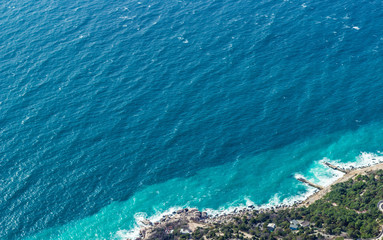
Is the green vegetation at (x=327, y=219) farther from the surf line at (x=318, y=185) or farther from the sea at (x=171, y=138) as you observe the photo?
the sea at (x=171, y=138)

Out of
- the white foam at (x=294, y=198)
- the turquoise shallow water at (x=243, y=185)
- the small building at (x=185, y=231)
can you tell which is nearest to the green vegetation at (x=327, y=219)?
the small building at (x=185, y=231)

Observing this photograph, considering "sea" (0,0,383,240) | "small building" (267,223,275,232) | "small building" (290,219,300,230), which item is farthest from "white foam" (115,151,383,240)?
"small building" (290,219,300,230)

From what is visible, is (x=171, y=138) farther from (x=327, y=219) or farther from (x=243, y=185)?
(x=327, y=219)

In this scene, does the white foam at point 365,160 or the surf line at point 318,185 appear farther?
the white foam at point 365,160

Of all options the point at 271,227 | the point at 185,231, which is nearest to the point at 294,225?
the point at 271,227

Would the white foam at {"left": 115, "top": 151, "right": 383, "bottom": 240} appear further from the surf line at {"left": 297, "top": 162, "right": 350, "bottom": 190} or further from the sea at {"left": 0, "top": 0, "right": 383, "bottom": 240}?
the surf line at {"left": 297, "top": 162, "right": 350, "bottom": 190}
